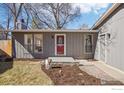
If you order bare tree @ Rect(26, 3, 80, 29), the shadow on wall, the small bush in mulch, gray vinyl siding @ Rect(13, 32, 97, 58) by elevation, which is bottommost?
the small bush in mulch

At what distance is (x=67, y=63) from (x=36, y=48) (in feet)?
3.27

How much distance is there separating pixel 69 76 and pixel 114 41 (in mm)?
1992

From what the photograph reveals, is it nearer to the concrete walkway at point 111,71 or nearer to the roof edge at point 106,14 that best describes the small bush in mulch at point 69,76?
the concrete walkway at point 111,71

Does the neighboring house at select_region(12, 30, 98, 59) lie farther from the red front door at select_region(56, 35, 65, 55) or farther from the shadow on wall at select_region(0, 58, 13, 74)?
the shadow on wall at select_region(0, 58, 13, 74)

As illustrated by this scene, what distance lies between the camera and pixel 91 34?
728 cm

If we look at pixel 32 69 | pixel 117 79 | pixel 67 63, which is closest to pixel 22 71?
pixel 32 69

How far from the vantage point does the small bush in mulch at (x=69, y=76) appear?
6.50m

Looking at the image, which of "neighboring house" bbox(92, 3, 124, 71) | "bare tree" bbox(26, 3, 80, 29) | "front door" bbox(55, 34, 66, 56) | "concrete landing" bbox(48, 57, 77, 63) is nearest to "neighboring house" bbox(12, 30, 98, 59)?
"front door" bbox(55, 34, 66, 56)

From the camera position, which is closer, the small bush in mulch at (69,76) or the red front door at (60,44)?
the small bush in mulch at (69,76)

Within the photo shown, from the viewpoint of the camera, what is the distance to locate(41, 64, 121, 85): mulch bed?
6.50 m

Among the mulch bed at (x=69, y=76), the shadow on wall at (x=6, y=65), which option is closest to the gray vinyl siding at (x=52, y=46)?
the shadow on wall at (x=6, y=65)

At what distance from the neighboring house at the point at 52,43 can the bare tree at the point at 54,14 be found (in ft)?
0.87
